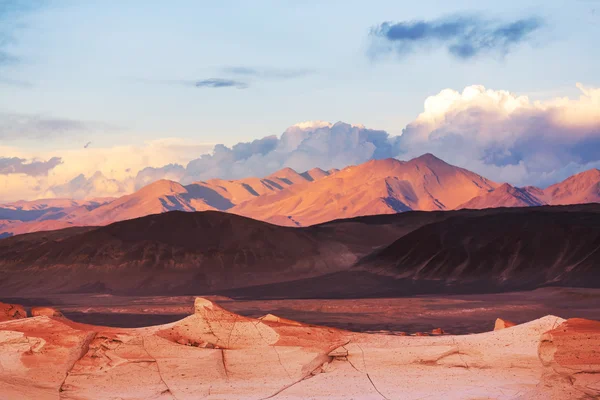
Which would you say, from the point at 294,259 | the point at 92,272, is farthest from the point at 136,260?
the point at 294,259

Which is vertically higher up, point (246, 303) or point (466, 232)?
point (466, 232)

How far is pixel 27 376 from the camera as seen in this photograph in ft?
45.2

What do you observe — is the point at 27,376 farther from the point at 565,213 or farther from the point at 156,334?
the point at 565,213

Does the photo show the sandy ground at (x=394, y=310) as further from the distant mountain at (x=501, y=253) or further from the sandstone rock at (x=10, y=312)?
the sandstone rock at (x=10, y=312)

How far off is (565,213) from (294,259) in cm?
3597

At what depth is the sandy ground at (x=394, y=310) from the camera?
55688 millimetres

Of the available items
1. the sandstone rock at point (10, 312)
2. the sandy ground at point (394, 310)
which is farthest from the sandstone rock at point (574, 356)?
the sandy ground at point (394, 310)

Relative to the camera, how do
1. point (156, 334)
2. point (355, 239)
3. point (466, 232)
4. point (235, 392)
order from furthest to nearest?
point (355, 239) < point (466, 232) < point (156, 334) < point (235, 392)

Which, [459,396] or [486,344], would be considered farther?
[486,344]

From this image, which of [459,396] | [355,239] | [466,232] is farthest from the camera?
[355,239]

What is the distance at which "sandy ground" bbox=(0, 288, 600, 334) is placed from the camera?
Result: 55.7 meters

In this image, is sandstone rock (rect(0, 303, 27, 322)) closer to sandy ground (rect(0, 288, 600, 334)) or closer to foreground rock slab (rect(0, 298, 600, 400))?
foreground rock slab (rect(0, 298, 600, 400))

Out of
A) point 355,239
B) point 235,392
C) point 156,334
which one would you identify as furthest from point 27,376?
point 355,239

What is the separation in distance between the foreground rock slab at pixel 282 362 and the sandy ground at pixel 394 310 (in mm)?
33963
